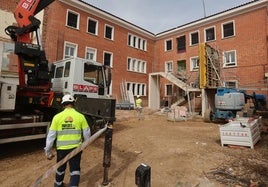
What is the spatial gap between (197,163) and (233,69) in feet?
56.5

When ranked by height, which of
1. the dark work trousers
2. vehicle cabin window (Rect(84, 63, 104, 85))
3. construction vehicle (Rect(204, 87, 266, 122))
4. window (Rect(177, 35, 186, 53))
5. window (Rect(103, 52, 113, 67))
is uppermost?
window (Rect(177, 35, 186, 53))

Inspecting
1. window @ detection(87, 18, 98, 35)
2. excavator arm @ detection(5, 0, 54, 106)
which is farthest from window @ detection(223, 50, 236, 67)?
excavator arm @ detection(5, 0, 54, 106)

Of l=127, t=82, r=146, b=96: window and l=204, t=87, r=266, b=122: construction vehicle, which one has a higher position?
l=127, t=82, r=146, b=96: window

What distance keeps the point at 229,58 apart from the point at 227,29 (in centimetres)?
324

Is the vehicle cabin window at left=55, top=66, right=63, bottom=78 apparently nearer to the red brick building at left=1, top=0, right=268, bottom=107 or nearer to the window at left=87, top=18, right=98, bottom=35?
the red brick building at left=1, top=0, right=268, bottom=107

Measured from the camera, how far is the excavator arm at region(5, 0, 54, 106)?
18.9 feet

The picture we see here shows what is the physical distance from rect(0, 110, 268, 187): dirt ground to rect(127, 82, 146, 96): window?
15.5 metres

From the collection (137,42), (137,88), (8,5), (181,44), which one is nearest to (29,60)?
(8,5)

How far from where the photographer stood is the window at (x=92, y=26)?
19322mm

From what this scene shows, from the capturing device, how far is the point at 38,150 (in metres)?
5.96

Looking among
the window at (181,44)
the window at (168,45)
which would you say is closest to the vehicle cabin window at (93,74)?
the window at (181,44)

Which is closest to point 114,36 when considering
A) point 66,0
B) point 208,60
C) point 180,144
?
point 66,0

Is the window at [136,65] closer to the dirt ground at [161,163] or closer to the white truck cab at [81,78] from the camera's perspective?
the white truck cab at [81,78]

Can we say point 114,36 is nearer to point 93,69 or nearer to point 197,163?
point 93,69
